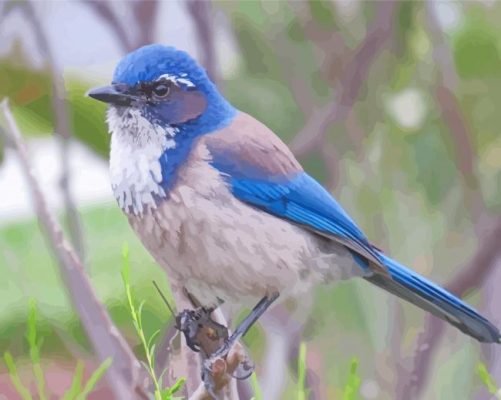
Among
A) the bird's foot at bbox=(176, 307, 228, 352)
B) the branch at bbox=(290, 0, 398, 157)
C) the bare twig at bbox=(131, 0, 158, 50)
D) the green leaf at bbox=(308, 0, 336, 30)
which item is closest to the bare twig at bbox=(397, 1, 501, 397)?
the branch at bbox=(290, 0, 398, 157)

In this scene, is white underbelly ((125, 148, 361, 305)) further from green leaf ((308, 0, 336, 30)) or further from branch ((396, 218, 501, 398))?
green leaf ((308, 0, 336, 30))

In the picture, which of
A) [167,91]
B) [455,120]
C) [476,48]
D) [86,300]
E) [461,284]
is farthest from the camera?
A: [476,48]

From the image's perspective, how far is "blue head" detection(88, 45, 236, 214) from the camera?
113 cm

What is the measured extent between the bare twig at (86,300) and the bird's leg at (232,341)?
12 centimetres

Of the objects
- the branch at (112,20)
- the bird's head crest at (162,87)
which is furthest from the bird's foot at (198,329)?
the branch at (112,20)

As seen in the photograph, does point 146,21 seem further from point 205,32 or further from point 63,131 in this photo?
point 63,131

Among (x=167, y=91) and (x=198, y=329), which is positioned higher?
(x=167, y=91)

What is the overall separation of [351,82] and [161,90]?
0.83 metres

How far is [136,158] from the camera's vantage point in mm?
1155

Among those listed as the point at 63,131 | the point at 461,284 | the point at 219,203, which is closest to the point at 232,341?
the point at 219,203

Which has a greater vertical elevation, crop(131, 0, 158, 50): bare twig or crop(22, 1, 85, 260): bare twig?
crop(131, 0, 158, 50): bare twig

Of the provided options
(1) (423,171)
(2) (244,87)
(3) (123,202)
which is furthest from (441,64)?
(3) (123,202)

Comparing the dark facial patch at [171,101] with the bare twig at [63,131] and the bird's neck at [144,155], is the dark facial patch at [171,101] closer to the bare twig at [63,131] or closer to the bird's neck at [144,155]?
the bird's neck at [144,155]

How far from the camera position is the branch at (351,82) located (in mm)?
1914
